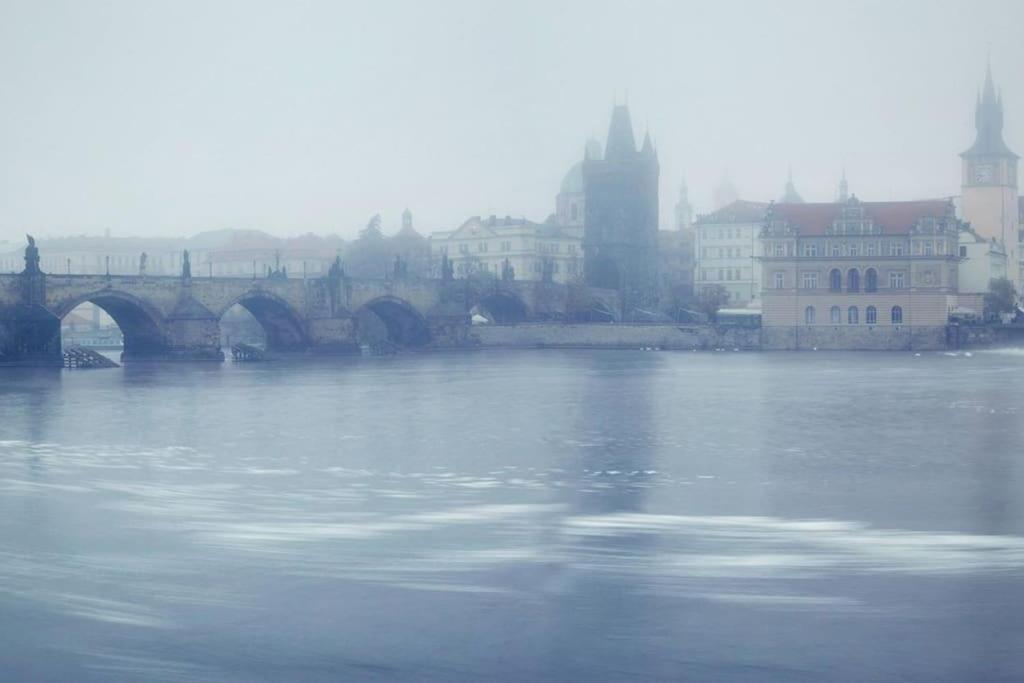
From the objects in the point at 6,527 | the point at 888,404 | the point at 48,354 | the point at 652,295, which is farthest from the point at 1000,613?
the point at 652,295

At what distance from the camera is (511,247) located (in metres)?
101

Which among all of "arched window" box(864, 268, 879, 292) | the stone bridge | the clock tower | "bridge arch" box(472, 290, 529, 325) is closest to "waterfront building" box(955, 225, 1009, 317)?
the clock tower

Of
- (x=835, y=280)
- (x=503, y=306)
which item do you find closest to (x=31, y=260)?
(x=503, y=306)

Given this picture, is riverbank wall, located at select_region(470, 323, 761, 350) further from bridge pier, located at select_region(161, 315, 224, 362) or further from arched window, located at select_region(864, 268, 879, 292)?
bridge pier, located at select_region(161, 315, 224, 362)

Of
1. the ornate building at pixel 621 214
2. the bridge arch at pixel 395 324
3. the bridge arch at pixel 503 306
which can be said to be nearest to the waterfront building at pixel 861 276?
the bridge arch at pixel 503 306

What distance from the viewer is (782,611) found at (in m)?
9.77

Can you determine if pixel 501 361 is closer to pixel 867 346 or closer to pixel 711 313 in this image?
pixel 867 346

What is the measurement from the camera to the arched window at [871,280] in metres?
65.4

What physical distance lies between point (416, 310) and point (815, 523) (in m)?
56.0

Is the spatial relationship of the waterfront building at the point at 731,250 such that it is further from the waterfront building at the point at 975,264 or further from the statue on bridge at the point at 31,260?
the statue on bridge at the point at 31,260

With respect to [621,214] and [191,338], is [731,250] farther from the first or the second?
[191,338]

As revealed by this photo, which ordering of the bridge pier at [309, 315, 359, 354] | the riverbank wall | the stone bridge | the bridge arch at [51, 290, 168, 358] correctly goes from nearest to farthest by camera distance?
the stone bridge → the bridge arch at [51, 290, 168, 358] → the bridge pier at [309, 315, 359, 354] → the riverbank wall

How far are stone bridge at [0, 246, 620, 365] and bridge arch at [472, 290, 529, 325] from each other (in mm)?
57

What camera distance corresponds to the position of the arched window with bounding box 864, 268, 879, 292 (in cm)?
6538
